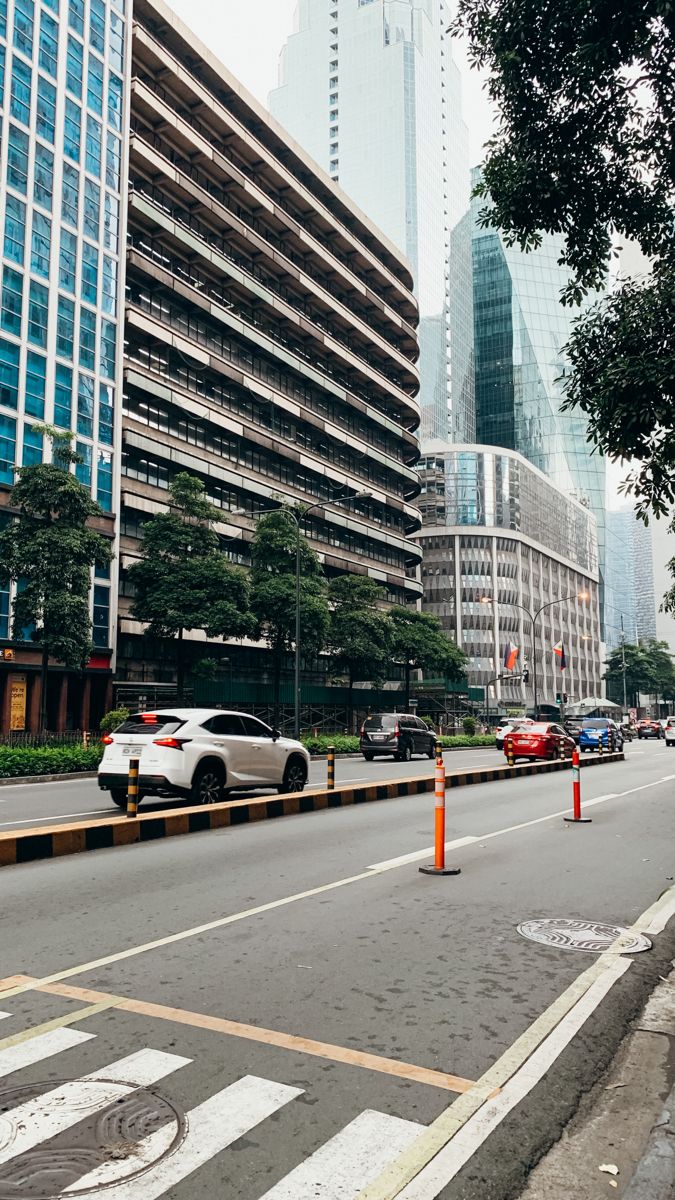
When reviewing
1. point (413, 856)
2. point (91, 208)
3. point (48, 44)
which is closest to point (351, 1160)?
point (413, 856)

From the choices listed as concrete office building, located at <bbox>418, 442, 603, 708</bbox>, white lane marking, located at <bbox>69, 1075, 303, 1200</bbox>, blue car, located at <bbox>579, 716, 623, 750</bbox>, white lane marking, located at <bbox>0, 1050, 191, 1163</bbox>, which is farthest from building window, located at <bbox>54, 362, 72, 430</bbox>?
concrete office building, located at <bbox>418, 442, 603, 708</bbox>

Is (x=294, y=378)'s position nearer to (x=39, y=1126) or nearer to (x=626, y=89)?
(x=626, y=89)

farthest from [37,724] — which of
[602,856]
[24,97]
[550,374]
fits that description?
[550,374]

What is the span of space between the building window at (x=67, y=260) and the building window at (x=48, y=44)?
24.6 ft

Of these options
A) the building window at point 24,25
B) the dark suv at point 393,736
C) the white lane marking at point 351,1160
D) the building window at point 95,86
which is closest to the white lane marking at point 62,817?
the white lane marking at point 351,1160

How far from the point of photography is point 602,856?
1009cm

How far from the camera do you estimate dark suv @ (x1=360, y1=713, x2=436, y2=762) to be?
29.1m

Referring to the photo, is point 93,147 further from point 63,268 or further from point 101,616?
point 101,616

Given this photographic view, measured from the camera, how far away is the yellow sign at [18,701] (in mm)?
35906

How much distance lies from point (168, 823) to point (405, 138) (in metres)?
140

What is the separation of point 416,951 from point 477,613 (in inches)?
3952

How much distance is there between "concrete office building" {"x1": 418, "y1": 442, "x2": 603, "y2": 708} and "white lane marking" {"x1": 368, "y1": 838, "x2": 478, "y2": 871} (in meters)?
89.7

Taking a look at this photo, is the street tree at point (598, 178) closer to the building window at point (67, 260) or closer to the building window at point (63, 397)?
the building window at point (63, 397)

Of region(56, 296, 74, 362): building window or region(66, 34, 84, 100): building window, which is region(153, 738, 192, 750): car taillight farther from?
region(66, 34, 84, 100): building window
